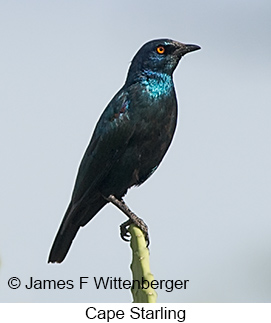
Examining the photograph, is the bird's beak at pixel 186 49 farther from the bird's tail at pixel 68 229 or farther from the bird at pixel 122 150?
the bird's tail at pixel 68 229

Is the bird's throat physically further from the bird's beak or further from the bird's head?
the bird's beak

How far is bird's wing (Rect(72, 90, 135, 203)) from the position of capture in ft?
17.7

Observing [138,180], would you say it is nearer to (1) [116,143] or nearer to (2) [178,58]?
(1) [116,143]

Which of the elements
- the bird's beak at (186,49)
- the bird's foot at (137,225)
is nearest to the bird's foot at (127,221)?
the bird's foot at (137,225)

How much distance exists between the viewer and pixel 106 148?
5457mm

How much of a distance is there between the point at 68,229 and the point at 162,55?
145 centimetres

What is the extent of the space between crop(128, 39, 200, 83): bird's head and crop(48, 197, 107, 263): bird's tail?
1044 millimetres

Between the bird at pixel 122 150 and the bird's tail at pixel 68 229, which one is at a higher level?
the bird at pixel 122 150

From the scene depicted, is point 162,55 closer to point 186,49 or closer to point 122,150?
point 186,49

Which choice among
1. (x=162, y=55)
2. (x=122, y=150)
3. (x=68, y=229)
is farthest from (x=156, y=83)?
(x=68, y=229)

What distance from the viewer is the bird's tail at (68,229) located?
5484 millimetres

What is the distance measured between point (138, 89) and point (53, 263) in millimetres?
1380

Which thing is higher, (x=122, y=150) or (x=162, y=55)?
(x=162, y=55)
